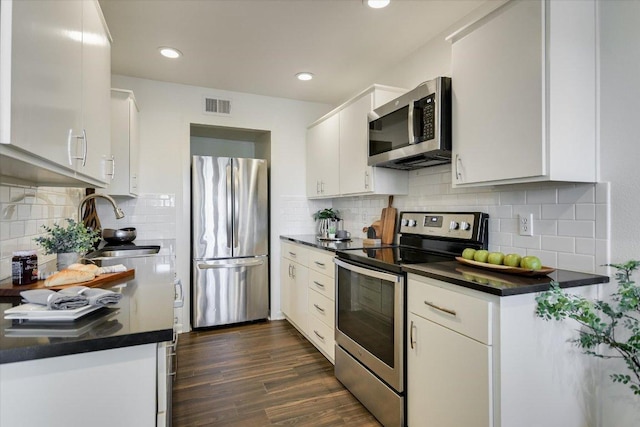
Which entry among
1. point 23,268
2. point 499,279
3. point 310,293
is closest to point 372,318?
point 499,279

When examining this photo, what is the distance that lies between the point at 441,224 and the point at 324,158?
1586 mm

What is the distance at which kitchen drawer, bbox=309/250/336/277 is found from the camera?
8.59 feet

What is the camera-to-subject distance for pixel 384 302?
6.29 ft

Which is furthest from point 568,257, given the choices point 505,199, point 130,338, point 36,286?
point 36,286

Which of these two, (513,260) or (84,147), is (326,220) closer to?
(513,260)

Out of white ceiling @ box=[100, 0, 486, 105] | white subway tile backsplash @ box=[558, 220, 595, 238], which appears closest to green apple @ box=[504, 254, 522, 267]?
white subway tile backsplash @ box=[558, 220, 595, 238]

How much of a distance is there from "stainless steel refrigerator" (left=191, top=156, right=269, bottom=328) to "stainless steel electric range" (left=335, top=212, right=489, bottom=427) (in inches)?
58.8

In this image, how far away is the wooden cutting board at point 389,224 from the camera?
9.28 feet

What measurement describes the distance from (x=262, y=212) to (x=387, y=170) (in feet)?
5.34

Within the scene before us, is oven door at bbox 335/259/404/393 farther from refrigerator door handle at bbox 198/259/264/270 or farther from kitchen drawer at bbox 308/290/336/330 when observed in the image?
refrigerator door handle at bbox 198/259/264/270

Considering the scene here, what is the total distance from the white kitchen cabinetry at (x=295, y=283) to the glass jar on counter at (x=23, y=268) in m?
2.05

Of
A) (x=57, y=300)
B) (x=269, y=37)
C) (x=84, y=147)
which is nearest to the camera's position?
(x=57, y=300)

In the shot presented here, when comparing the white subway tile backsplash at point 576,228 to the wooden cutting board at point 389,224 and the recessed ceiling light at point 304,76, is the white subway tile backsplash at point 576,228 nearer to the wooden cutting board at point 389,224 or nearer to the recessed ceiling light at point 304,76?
the wooden cutting board at point 389,224

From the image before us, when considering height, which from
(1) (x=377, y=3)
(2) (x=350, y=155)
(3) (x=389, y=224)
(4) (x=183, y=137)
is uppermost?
(1) (x=377, y=3)
